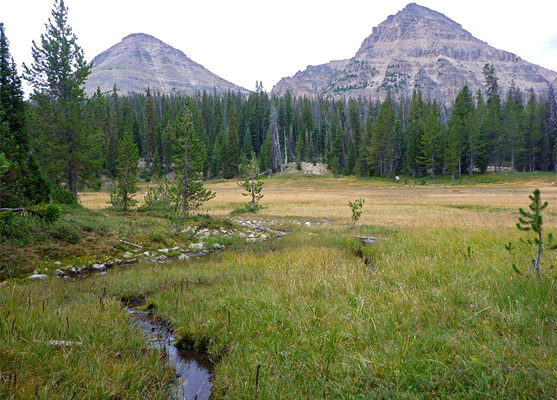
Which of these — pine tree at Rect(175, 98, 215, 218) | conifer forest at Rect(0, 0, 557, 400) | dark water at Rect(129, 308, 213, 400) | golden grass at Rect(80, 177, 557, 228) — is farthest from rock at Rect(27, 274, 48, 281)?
golden grass at Rect(80, 177, 557, 228)

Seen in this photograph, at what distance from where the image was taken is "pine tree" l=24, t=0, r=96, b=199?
21516 millimetres

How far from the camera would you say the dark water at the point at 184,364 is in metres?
3.25

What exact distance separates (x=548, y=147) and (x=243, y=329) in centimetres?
8968

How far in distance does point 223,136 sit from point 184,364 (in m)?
84.5

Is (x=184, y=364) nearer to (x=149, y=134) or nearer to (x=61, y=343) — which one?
(x=61, y=343)

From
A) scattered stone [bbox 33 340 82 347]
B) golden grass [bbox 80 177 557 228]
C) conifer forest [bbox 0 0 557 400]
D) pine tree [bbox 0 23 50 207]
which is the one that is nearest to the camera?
→ conifer forest [bbox 0 0 557 400]

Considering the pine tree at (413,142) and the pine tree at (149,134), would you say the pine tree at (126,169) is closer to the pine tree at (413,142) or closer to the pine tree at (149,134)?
the pine tree at (413,142)

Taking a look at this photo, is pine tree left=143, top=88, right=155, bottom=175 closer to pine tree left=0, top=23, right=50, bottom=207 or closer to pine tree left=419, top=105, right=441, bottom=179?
pine tree left=0, top=23, right=50, bottom=207

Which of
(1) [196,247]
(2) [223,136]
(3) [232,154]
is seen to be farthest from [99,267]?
(2) [223,136]

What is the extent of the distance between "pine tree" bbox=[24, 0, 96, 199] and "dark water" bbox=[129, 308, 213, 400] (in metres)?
21.6

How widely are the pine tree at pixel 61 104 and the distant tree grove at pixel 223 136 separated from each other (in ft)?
0.24

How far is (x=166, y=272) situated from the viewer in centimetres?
802

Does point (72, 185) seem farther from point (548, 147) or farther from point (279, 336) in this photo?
point (548, 147)

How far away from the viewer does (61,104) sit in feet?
72.5
